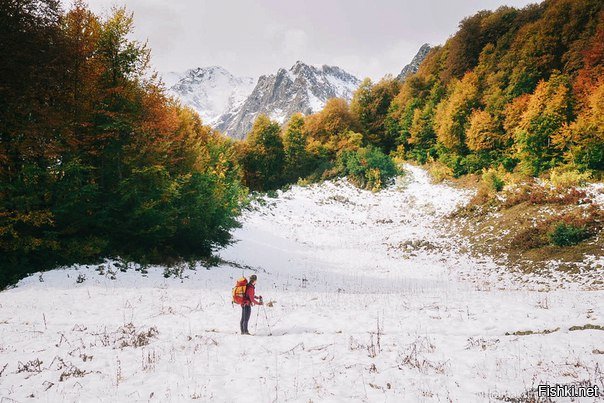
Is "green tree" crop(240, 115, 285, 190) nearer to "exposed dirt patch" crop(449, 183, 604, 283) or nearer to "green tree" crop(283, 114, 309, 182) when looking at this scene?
"green tree" crop(283, 114, 309, 182)

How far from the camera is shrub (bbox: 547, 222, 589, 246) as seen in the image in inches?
643

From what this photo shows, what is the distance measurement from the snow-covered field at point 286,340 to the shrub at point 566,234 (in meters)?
3.54

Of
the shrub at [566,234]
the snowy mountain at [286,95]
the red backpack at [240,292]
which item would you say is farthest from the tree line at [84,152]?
the snowy mountain at [286,95]

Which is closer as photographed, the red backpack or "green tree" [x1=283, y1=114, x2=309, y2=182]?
the red backpack

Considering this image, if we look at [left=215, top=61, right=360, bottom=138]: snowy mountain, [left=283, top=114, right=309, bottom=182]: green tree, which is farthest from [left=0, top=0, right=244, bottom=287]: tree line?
[left=215, top=61, right=360, bottom=138]: snowy mountain

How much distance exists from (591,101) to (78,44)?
29.8 m

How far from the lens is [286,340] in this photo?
796 centimetres

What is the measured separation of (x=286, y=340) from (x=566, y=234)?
16.4 metres

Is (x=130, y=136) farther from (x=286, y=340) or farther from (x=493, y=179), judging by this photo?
(x=493, y=179)

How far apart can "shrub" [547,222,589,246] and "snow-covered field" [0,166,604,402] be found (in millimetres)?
3545

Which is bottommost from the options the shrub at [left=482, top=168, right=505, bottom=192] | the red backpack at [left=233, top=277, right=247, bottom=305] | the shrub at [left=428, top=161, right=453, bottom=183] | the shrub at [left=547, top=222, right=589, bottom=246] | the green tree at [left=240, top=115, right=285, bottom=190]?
the red backpack at [left=233, top=277, right=247, bottom=305]

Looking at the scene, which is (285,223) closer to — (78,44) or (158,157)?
(158,157)

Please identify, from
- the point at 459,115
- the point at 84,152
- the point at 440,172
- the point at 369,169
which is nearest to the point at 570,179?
the point at 440,172

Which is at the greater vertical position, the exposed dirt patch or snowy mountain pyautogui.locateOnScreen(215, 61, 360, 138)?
snowy mountain pyautogui.locateOnScreen(215, 61, 360, 138)
